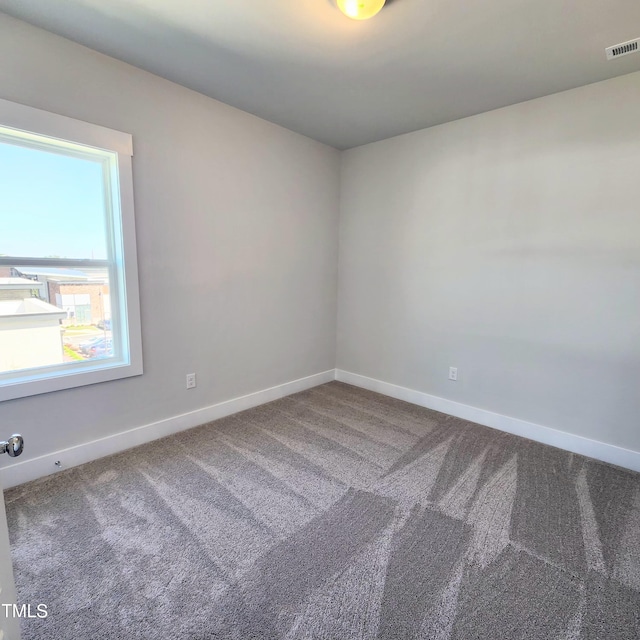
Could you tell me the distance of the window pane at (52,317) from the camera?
1.99m

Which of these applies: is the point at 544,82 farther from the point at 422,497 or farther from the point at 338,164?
the point at 422,497

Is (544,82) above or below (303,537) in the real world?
above

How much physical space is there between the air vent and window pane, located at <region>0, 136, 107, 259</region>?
3.07 m

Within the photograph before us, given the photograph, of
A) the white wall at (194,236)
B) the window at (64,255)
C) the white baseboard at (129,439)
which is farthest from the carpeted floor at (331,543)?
the window at (64,255)

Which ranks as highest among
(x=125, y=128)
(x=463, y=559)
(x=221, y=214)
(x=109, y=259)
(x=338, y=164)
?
(x=338, y=164)

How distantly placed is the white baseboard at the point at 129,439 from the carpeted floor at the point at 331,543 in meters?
0.07

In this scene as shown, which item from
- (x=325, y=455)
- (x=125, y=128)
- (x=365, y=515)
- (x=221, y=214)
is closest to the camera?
(x=365, y=515)

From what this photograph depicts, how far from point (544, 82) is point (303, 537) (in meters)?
3.11

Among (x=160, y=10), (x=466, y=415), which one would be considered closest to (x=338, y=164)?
(x=160, y=10)

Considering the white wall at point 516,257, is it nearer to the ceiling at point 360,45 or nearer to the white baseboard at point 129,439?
the ceiling at point 360,45

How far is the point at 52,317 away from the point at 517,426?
343cm

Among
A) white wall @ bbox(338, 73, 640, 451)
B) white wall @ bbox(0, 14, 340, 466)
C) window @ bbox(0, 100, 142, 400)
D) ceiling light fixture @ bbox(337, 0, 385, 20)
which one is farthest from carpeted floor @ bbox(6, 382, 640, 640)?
ceiling light fixture @ bbox(337, 0, 385, 20)

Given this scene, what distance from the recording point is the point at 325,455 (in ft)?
8.01

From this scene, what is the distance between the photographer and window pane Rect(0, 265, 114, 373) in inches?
78.2
